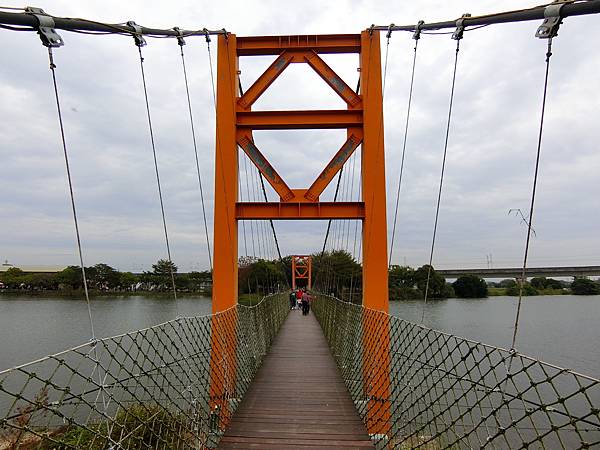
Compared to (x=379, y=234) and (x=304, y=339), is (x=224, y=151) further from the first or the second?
(x=304, y=339)

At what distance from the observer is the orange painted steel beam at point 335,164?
197 inches

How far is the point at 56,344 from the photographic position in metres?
13.2

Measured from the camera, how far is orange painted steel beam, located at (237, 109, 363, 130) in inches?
197

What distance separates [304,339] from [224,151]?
3.84 m

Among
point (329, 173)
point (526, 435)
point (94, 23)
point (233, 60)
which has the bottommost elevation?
point (526, 435)

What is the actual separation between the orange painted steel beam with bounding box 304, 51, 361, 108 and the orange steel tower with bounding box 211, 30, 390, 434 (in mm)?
11

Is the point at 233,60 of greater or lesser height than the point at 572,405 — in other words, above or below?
above

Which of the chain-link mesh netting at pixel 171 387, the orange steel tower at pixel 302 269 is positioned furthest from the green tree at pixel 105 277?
the chain-link mesh netting at pixel 171 387

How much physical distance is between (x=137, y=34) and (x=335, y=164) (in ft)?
7.68

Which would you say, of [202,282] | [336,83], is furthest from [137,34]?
[202,282]

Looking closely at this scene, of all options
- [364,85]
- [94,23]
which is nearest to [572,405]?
[364,85]

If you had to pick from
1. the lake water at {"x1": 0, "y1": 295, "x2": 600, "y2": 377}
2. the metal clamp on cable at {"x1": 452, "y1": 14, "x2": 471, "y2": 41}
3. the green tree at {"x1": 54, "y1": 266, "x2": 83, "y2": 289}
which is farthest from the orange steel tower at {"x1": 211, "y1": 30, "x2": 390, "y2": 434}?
the green tree at {"x1": 54, "y1": 266, "x2": 83, "y2": 289}

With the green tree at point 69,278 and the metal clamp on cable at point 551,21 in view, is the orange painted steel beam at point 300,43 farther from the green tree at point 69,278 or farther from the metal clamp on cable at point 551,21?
the green tree at point 69,278

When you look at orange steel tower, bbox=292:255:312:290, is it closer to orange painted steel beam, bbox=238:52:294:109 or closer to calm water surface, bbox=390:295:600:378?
calm water surface, bbox=390:295:600:378
